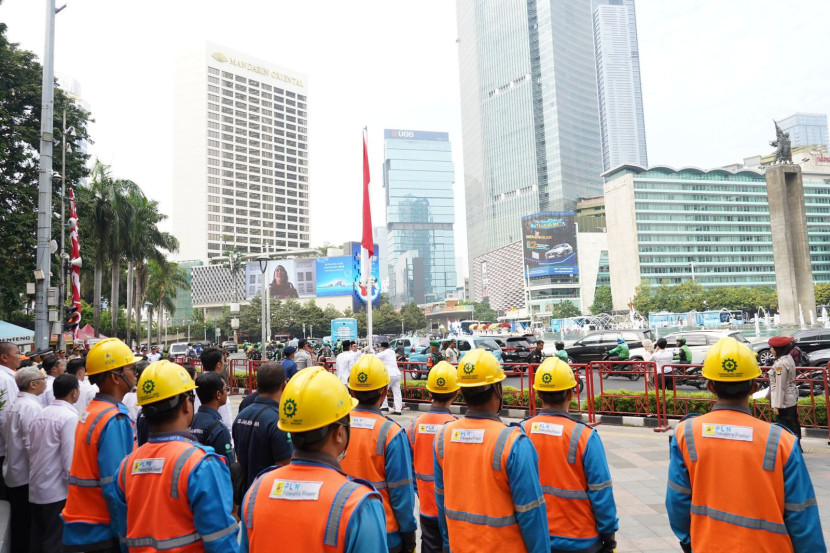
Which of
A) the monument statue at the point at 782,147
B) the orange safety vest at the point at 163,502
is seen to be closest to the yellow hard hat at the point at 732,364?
the orange safety vest at the point at 163,502

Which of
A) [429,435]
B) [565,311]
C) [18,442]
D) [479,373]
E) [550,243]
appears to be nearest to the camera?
[479,373]

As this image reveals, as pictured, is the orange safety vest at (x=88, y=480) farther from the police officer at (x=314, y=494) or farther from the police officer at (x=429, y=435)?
the police officer at (x=429, y=435)

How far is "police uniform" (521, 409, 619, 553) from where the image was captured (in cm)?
295

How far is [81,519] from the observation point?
130 inches

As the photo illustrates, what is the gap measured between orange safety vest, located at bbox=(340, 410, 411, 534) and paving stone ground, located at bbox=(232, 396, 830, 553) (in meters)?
3.02

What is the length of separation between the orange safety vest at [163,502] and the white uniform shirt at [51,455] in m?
2.18

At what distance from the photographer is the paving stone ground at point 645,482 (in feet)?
17.5

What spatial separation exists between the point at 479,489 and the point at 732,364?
1.45m

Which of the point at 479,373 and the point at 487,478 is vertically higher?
the point at 479,373

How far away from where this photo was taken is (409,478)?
3207 millimetres

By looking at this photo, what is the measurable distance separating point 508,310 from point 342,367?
12703 centimetres

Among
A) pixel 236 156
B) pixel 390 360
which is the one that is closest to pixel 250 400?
pixel 390 360

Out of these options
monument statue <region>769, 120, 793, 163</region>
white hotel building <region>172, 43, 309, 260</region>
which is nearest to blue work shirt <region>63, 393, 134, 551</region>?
monument statue <region>769, 120, 793, 163</region>

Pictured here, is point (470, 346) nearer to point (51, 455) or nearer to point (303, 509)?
point (51, 455)
